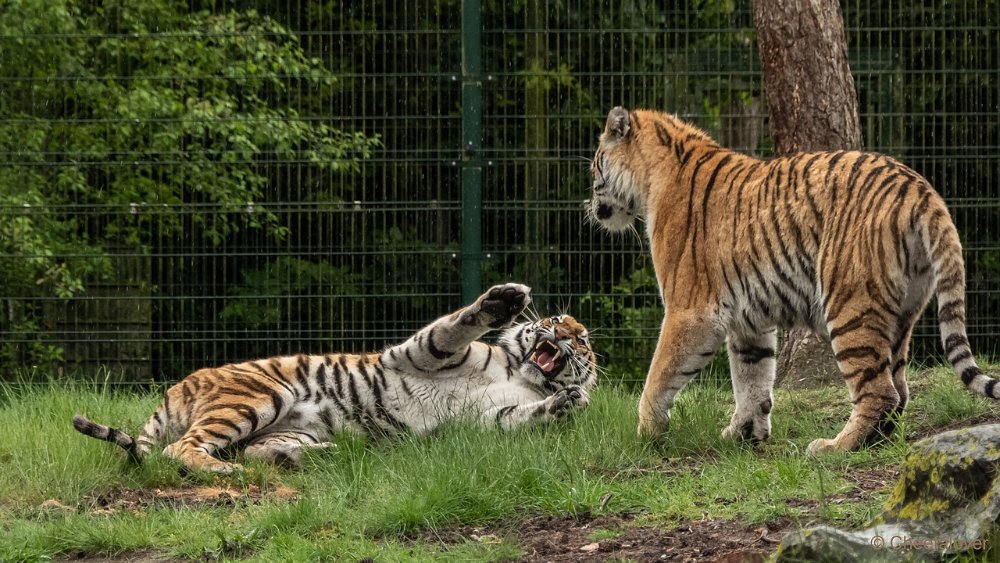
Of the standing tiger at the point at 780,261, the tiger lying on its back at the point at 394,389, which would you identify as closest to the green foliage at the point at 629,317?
the tiger lying on its back at the point at 394,389

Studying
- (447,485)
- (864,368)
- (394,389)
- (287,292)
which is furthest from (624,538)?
(287,292)

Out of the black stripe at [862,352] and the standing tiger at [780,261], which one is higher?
the standing tiger at [780,261]

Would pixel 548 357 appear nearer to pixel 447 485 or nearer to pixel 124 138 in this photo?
pixel 447 485

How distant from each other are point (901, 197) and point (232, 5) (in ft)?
20.2

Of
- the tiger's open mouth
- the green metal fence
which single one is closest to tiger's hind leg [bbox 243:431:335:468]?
the tiger's open mouth

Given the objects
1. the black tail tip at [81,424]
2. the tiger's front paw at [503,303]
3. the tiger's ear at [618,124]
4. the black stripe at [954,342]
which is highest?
the tiger's ear at [618,124]

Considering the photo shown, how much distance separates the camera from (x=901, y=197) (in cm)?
496

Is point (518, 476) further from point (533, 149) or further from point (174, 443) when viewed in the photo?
point (533, 149)

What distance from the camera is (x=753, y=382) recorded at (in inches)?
224

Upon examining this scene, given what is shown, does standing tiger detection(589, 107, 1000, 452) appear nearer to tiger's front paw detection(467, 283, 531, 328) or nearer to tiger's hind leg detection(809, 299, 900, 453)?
Result: tiger's hind leg detection(809, 299, 900, 453)

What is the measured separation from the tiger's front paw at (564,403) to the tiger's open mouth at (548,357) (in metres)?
0.27

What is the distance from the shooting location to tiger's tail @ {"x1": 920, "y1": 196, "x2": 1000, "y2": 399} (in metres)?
4.69

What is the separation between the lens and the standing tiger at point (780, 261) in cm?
492

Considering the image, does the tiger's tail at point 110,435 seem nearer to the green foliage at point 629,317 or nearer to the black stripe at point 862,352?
the black stripe at point 862,352
